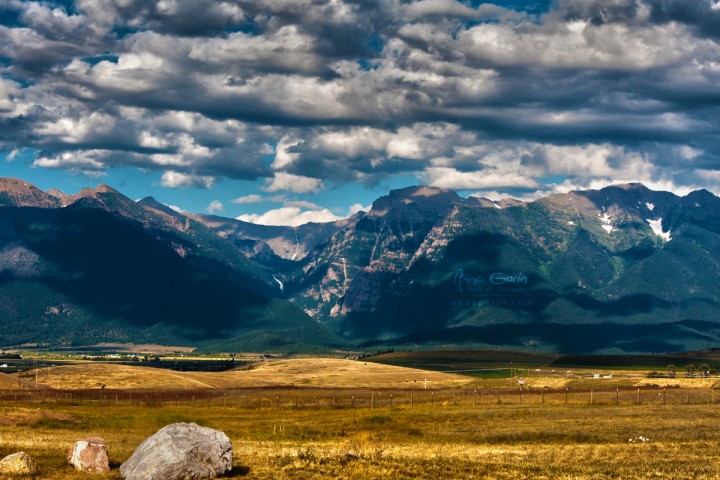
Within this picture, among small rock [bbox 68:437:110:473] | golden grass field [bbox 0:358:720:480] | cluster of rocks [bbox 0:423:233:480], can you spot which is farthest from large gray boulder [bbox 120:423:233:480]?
small rock [bbox 68:437:110:473]

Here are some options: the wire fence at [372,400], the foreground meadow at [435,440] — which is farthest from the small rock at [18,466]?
the wire fence at [372,400]

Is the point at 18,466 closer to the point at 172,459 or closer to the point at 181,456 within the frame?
the point at 172,459

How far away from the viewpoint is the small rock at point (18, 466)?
49781 millimetres

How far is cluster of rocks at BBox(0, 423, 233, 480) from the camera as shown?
49.4 metres

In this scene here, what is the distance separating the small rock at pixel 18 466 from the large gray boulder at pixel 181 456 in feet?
15.1

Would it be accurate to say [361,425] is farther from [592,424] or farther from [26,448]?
[26,448]

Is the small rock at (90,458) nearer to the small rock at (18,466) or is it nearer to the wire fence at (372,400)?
the small rock at (18,466)

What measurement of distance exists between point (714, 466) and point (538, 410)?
179 feet

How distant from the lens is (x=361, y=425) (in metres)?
96.8

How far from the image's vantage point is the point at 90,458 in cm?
5375

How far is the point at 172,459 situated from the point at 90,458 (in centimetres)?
687

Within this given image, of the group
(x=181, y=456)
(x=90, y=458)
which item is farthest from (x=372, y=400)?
(x=181, y=456)

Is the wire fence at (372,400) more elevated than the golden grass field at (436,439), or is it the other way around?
the golden grass field at (436,439)

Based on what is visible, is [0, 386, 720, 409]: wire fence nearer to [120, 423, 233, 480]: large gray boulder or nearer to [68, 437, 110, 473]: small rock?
[68, 437, 110, 473]: small rock
